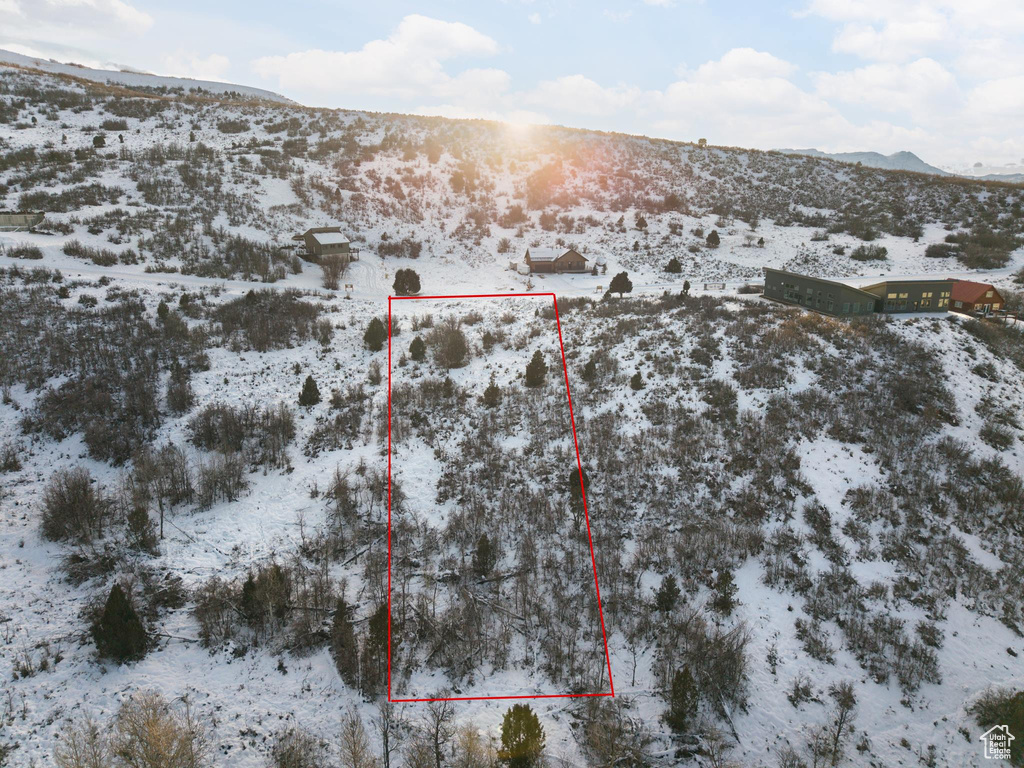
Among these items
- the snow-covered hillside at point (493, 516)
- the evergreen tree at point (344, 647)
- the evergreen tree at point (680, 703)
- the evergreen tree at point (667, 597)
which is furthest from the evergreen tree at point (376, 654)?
the evergreen tree at point (667, 597)

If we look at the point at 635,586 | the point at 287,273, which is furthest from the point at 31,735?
the point at 287,273

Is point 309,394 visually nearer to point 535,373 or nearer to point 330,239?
point 535,373

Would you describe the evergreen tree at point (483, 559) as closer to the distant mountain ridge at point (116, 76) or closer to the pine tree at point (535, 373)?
the pine tree at point (535, 373)

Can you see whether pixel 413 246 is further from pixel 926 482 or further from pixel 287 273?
pixel 926 482

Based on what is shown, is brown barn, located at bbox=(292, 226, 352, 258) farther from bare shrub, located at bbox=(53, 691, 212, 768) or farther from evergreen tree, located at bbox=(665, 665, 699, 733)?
evergreen tree, located at bbox=(665, 665, 699, 733)

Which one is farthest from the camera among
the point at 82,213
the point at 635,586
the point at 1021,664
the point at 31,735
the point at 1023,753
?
the point at 82,213

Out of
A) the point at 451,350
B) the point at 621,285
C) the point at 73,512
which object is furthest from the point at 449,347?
the point at 73,512
